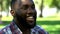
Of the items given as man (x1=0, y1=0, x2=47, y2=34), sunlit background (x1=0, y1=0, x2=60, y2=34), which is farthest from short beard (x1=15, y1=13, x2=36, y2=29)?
sunlit background (x1=0, y1=0, x2=60, y2=34)

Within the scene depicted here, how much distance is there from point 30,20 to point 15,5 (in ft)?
0.53

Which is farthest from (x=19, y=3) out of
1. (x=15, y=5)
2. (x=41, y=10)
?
(x=41, y=10)

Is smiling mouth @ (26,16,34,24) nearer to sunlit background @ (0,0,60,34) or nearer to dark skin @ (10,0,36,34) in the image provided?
dark skin @ (10,0,36,34)

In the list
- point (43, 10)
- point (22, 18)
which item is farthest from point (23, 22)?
point (43, 10)

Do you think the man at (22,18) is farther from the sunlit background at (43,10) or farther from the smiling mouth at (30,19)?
the sunlit background at (43,10)

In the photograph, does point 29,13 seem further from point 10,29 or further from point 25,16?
point 10,29

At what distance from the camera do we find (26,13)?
1868 mm

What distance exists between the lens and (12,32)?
76.2 inches

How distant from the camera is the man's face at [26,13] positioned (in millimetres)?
1856

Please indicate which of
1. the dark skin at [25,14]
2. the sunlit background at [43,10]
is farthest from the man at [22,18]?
the sunlit background at [43,10]

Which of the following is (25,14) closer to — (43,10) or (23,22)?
(23,22)

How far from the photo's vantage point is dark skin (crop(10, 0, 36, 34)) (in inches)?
73.2

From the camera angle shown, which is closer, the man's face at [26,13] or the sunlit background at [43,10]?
the man's face at [26,13]

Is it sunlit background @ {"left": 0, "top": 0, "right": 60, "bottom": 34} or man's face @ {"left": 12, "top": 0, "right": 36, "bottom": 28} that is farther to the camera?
sunlit background @ {"left": 0, "top": 0, "right": 60, "bottom": 34}
